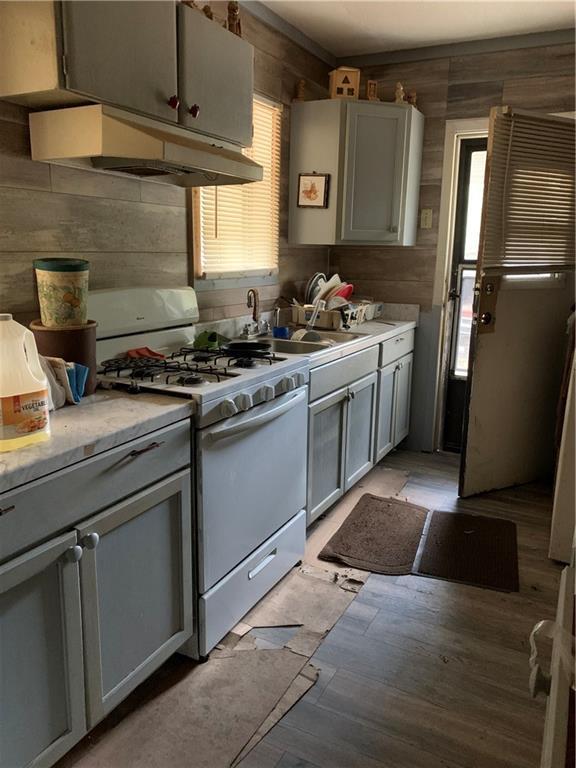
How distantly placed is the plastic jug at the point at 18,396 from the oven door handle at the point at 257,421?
1.81 ft

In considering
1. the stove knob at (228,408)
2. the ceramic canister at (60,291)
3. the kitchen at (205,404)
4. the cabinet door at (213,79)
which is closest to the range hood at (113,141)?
the kitchen at (205,404)

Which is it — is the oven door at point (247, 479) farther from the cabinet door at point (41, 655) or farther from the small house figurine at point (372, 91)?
the small house figurine at point (372, 91)

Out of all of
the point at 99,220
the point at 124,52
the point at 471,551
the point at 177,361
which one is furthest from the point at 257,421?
the point at 471,551

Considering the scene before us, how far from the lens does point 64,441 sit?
4.63ft

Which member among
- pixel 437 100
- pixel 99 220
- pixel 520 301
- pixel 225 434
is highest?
pixel 437 100

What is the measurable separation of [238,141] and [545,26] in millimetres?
2106

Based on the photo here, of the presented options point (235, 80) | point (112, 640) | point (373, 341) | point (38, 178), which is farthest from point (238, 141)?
point (112, 640)

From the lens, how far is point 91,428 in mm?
1511

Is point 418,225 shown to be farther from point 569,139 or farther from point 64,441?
point 64,441

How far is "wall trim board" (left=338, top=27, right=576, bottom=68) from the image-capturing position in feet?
11.0

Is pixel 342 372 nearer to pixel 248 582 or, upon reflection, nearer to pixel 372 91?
pixel 248 582

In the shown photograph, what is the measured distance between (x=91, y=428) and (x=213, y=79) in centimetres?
142

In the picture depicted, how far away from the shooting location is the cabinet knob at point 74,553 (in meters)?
1.39

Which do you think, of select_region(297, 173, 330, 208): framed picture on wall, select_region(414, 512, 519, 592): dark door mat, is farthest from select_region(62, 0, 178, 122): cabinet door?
select_region(414, 512, 519, 592): dark door mat
